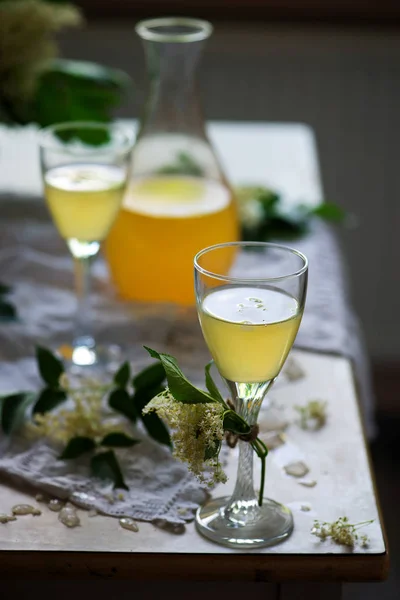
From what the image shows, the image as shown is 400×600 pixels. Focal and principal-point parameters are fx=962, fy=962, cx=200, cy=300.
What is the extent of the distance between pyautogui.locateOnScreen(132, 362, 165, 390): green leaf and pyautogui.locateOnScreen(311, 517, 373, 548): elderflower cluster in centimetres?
19

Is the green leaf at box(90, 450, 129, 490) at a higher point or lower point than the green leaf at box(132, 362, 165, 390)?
lower

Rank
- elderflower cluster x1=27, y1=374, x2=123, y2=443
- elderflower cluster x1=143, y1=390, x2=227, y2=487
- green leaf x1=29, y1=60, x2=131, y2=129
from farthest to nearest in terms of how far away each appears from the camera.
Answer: green leaf x1=29, y1=60, x2=131, y2=129 → elderflower cluster x1=27, y1=374, x2=123, y2=443 → elderflower cluster x1=143, y1=390, x2=227, y2=487

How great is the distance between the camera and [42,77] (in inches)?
48.7

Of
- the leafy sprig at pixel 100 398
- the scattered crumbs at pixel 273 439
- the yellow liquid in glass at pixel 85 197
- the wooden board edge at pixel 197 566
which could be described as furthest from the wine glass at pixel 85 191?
the wooden board edge at pixel 197 566

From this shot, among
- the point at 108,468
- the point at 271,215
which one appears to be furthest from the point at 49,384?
the point at 271,215

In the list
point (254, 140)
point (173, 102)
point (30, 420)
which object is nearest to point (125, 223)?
point (173, 102)

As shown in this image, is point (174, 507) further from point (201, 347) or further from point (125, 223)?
point (125, 223)

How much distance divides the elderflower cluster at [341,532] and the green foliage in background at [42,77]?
73cm

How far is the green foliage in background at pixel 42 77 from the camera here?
116cm

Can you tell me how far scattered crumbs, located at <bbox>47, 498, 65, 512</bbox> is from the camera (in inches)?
28.7

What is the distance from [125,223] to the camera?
1.03 metres

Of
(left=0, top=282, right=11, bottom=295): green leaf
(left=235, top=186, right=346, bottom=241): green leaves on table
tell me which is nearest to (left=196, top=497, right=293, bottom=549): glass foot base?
(left=0, top=282, right=11, bottom=295): green leaf

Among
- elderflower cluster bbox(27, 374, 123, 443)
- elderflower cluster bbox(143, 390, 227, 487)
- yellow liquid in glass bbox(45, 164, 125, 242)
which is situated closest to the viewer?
elderflower cluster bbox(143, 390, 227, 487)

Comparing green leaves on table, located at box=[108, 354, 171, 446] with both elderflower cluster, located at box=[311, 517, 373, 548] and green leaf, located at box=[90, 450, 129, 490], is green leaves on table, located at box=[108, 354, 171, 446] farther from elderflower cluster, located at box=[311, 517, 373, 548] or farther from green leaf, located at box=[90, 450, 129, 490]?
elderflower cluster, located at box=[311, 517, 373, 548]
